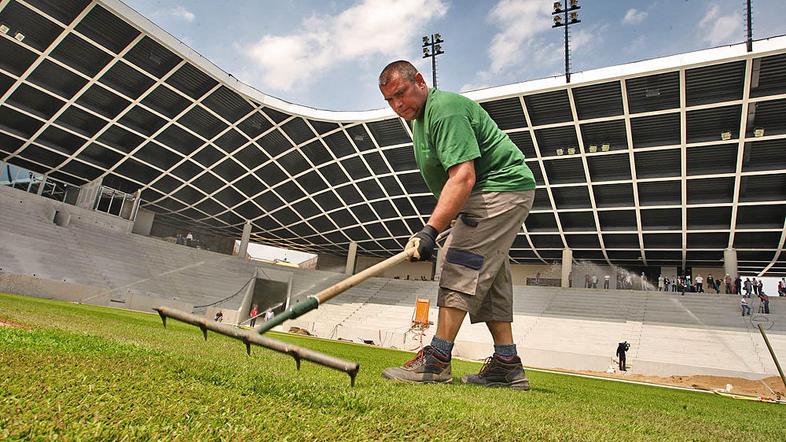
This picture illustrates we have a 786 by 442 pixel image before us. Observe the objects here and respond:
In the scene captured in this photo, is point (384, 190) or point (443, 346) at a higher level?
point (384, 190)

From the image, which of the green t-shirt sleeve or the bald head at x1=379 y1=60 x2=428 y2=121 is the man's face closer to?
the bald head at x1=379 y1=60 x2=428 y2=121

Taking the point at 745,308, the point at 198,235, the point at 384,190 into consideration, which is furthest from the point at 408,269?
the point at 745,308

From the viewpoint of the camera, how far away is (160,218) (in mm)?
46781

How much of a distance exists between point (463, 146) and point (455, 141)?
0.24ft

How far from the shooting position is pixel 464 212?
12.8 ft

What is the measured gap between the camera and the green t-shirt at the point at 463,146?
3.66 m

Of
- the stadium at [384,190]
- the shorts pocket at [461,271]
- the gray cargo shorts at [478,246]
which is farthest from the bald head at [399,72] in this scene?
the stadium at [384,190]

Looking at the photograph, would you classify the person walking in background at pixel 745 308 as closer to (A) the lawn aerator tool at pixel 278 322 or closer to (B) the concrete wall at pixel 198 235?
(A) the lawn aerator tool at pixel 278 322

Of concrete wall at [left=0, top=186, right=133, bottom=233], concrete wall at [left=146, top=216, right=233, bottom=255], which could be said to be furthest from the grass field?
concrete wall at [left=146, top=216, right=233, bottom=255]

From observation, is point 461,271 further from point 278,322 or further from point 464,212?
point 278,322

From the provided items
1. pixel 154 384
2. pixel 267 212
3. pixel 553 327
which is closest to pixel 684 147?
pixel 553 327

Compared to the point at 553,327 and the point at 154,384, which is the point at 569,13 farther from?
the point at 154,384

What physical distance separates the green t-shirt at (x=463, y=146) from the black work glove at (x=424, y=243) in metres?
0.54

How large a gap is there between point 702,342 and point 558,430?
29.7 meters
